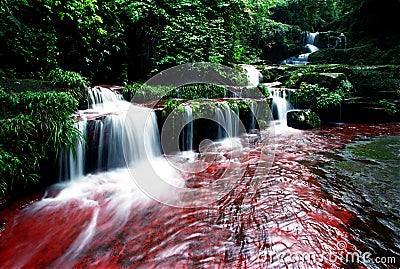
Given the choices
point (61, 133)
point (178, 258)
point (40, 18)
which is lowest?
point (178, 258)

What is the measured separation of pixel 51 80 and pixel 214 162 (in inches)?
168

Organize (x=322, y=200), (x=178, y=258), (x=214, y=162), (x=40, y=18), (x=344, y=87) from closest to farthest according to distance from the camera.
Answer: (x=178, y=258), (x=322, y=200), (x=214, y=162), (x=40, y=18), (x=344, y=87)

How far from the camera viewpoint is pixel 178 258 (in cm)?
217

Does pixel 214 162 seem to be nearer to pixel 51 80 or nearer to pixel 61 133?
pixel 61 133

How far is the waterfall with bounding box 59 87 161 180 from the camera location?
4055mm

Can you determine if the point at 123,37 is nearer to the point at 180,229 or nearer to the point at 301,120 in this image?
the point at 301,120

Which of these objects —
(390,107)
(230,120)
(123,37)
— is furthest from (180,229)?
(390,107)

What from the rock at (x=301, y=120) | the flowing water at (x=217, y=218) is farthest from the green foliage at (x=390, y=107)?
the flowing water at (x=217, y=218)

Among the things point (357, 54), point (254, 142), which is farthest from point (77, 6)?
point (357, 54)

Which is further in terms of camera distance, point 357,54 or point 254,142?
point 357,54

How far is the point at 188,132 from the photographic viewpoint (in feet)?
18.5

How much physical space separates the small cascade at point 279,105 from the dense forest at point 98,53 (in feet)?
1.99

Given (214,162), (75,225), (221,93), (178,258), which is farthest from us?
(221,93)

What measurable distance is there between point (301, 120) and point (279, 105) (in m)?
1.38
